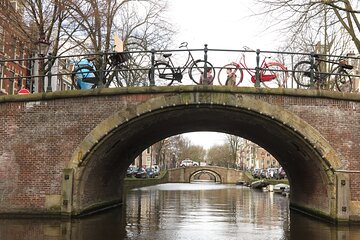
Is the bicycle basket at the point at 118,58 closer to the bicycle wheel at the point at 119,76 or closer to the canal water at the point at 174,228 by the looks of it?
the bicycle wheel at the point at 119,76

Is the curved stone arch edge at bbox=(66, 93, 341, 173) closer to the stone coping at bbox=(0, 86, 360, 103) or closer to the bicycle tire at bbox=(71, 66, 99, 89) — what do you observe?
the stone coping at bbox=(0, 86, 360, 103)

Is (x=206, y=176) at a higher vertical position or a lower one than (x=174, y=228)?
lower

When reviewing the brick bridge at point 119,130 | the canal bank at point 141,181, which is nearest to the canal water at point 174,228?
the brick bridge at point 119,130

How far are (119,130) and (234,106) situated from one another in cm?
332

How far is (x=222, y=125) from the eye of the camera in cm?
1725

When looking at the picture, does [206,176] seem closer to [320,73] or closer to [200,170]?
[200,170]

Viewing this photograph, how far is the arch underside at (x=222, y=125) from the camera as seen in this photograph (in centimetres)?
1285

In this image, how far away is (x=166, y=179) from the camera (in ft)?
194

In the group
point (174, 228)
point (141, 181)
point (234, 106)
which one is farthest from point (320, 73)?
point (141, 181)

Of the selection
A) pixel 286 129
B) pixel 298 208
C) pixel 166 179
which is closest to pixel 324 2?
pixel 286 129

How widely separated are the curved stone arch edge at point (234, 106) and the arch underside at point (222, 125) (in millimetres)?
27

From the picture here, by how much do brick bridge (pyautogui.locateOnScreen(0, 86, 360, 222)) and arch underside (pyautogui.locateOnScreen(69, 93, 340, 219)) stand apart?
4 cm

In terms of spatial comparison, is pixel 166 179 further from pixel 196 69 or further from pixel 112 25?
pixel 196 69

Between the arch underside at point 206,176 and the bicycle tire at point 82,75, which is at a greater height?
the bicycle tire at point 82,75
